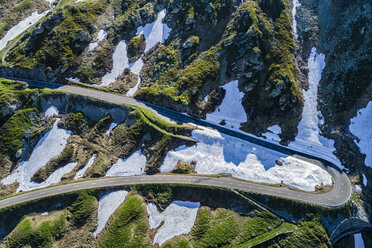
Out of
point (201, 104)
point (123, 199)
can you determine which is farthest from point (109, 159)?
point (201, 104)

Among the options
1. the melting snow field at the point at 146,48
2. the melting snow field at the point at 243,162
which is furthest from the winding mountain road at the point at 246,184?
the melting snow field at the point at 146,48

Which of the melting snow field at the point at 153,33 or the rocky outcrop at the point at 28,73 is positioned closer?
the rocky outcrop at the point at 28,73

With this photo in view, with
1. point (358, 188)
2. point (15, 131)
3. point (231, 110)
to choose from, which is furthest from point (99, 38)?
point (358, 188)

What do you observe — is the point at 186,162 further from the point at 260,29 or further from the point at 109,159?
the point at 260,29

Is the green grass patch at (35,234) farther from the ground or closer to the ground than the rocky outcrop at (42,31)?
closer to the ground

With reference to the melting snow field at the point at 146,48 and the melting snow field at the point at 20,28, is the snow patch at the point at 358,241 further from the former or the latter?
the melting snow field at the point at 20,28

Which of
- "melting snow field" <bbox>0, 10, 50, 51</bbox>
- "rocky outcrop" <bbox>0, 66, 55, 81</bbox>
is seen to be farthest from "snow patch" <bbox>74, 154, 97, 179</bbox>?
"melting snow field" <bbox>0, 10, 50, 51</bbox>

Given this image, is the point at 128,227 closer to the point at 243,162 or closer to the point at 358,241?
the point at 243,162
